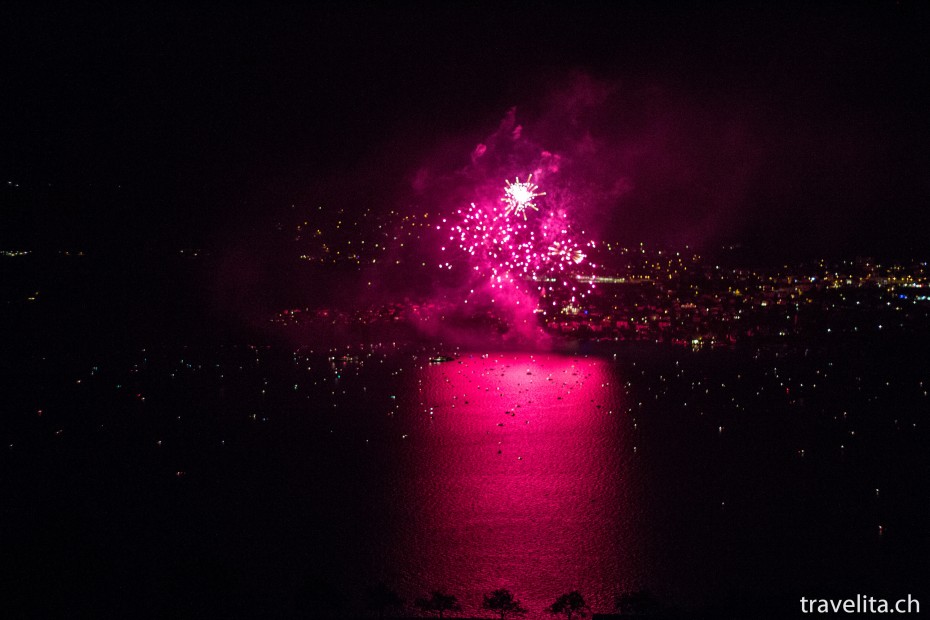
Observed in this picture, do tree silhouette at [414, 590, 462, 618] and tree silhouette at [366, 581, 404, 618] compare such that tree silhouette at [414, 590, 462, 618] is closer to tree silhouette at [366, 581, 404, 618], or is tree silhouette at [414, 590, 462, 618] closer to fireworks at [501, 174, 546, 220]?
tree silhouette at [366, 581, 404, 618]

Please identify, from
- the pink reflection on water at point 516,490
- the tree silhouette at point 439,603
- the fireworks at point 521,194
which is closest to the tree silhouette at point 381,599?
the tree silhouette at point 439,603

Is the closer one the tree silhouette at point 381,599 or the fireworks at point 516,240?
the tree silhouette at point 381,599

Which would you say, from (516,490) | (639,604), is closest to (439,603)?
(639,604)

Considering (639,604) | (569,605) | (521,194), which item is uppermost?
(521,194)

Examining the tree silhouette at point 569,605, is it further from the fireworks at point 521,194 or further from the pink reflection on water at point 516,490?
the fireworks at point 521,194

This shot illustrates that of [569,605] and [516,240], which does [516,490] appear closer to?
[569,605]
